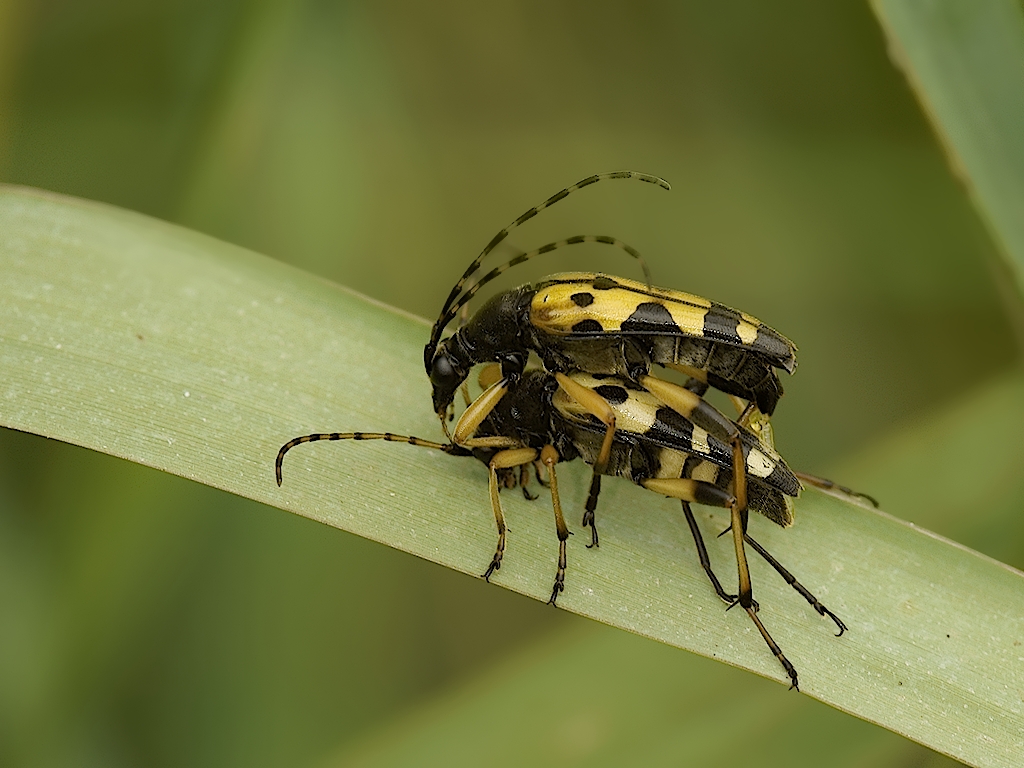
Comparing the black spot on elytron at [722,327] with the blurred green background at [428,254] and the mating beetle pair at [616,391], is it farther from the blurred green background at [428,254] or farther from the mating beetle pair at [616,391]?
the blurred green background at [428,254]

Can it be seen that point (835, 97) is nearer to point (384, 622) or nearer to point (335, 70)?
point (335, 70)

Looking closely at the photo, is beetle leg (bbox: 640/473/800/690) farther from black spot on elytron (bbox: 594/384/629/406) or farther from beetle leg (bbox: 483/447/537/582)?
beetle leg (bbox: 483/447/537/582)

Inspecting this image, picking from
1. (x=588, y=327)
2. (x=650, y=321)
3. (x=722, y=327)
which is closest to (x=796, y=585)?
(x=722, y=327)

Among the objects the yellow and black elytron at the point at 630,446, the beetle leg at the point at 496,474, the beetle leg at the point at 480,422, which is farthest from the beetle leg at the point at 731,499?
the beetle leg at the point at 480,422

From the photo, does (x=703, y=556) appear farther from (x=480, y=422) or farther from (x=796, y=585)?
(x=480, y=422)

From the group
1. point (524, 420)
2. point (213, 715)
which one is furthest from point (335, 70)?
point (213, 715)

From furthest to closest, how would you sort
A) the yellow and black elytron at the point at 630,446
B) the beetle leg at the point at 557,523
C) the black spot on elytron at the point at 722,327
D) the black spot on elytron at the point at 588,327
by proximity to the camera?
the black spot on elytron at the point at 588,327, the black spot on elytron at the point at 722,327, the yellow and black elytron at the point at 630,446, the beetle leg at the point at 557,523

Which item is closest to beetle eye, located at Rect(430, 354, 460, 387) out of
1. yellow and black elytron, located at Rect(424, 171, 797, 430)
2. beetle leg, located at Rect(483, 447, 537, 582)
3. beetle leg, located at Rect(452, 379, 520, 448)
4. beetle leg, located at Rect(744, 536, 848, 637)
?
yellow and black elytron, located at Rect(424, 171, 797, 430)
